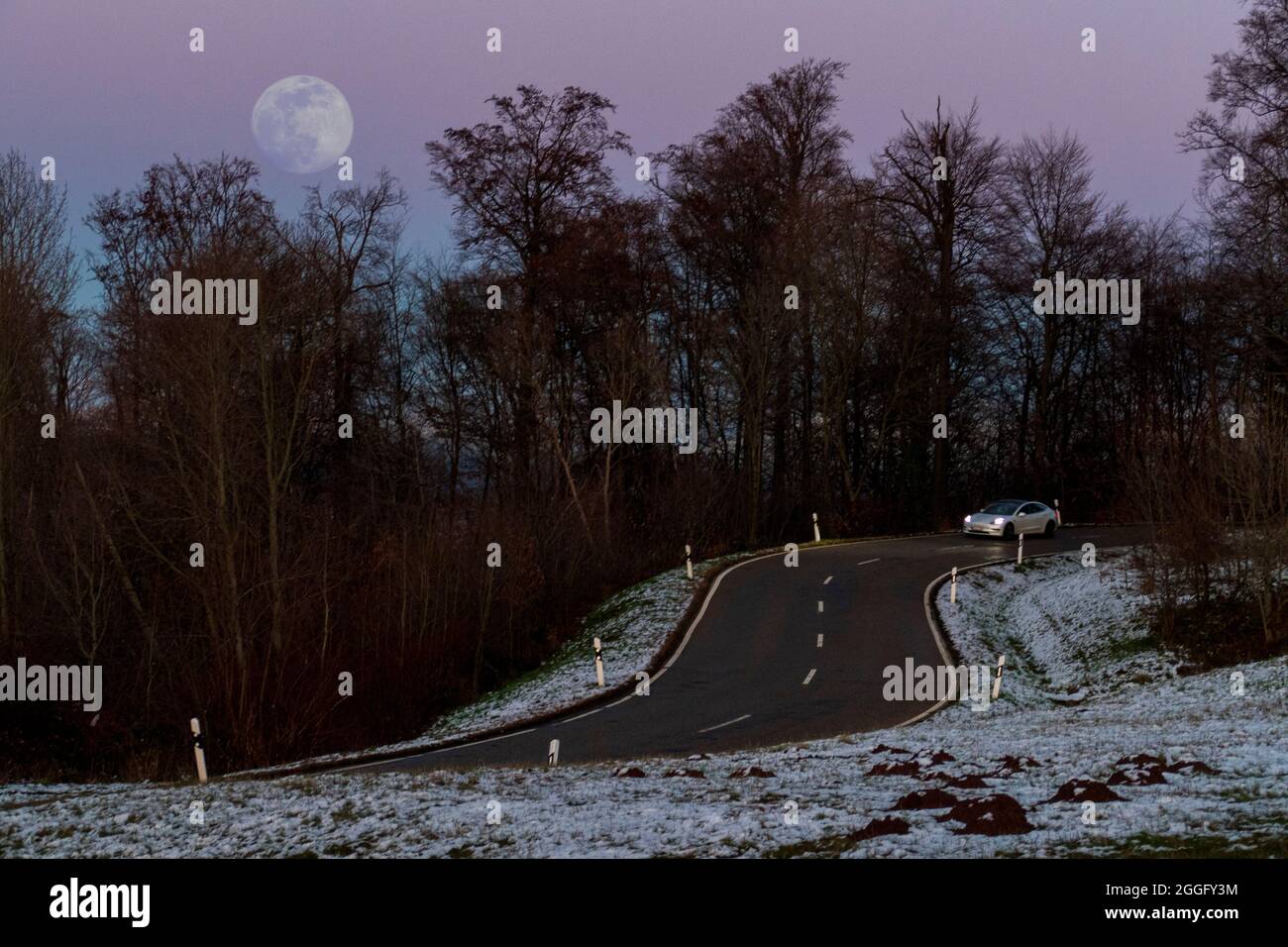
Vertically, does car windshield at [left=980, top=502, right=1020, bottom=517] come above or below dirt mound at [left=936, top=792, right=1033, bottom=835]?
above

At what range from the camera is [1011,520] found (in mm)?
47094

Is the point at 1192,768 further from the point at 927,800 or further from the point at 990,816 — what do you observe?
the point at 990,816

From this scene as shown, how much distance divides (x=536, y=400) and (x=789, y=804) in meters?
38.7

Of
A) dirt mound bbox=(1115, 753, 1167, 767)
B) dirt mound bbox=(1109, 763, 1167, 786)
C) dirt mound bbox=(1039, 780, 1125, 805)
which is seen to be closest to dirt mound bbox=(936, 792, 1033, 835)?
dirt mound bbox=(1039, 780, 1125, 805)

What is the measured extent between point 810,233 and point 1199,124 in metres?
18.9

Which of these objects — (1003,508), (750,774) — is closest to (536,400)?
(1003,508)

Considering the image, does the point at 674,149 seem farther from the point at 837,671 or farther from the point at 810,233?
the point at 837,671

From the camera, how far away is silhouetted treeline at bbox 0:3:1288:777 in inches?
1314

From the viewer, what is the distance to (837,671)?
27.8m

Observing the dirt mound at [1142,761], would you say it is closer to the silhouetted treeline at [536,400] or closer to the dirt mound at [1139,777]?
the dirt mound at [1139,777]

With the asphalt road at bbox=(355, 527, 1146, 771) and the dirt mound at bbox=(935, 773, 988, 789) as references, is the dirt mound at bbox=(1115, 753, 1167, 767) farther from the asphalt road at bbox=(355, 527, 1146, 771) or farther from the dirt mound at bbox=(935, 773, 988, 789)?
the asphalt road at bbox=(355, 527, 1146, 771)

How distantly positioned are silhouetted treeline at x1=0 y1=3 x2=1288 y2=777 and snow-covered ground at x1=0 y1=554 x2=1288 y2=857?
11970 mm

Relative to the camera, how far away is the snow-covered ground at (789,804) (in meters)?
9.67
